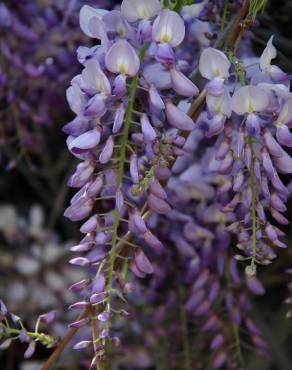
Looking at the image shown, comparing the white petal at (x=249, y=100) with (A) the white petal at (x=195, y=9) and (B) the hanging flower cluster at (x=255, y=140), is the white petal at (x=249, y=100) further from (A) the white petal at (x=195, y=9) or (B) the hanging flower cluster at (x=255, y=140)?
(A) the white petal at (x=195, y=9)

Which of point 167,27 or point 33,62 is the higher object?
point 167,27

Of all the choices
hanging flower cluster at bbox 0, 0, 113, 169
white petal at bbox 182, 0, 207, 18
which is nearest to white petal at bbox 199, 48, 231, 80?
white petal at bbox 182, 0, 207, 18

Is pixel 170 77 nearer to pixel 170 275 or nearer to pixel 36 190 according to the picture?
pixel 170 275

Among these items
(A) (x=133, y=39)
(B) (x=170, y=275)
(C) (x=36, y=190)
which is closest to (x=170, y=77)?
(A) (x=133, y=39)

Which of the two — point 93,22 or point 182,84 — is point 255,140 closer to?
point 182,84

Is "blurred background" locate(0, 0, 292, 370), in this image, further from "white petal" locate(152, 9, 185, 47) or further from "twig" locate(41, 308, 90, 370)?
"twig" locate(41, 308, 90, 370)

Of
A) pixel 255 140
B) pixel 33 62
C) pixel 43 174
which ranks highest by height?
pixel 255 140

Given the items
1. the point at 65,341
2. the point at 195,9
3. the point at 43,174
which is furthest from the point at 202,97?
the point at 43,174
